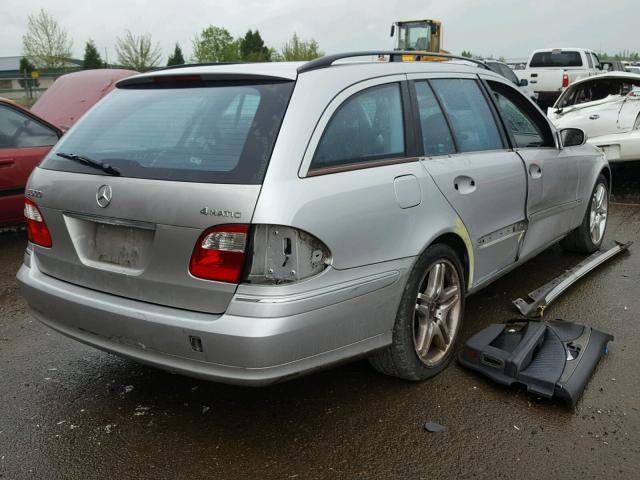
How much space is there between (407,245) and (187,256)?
102 centimetres

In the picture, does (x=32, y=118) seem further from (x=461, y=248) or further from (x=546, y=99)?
(x=546, y=99)

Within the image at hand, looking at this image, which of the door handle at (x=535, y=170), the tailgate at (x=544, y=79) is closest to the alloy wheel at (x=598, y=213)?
the door handle at (x=535, y=170)

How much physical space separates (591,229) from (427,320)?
289 centimetres

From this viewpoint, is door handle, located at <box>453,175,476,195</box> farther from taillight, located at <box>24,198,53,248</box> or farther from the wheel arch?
taillight, located at <box>24,198,53,248</box>

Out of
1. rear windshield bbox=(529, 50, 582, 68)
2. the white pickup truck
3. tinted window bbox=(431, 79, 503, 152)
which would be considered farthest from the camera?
rear windshield bbox=(529, 50, 582, 68)

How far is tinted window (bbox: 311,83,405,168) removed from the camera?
2717 millimetres

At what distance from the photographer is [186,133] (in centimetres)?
272

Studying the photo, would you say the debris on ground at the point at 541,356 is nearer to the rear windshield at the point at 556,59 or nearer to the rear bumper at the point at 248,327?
the rear bumper at the point at 248,327

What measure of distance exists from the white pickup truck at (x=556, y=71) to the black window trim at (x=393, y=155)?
17884mm

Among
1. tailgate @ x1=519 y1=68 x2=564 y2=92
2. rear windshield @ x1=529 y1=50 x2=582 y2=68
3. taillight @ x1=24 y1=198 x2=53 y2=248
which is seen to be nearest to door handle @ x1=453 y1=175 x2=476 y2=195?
taillight @ x1=24 y1=198 x2=53 y2=248

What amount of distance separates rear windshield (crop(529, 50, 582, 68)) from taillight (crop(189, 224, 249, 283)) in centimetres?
2051

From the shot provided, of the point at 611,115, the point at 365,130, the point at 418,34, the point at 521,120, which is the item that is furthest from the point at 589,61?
the point at 365,130

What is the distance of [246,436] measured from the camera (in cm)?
283

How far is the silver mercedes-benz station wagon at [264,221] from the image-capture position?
244 cm
